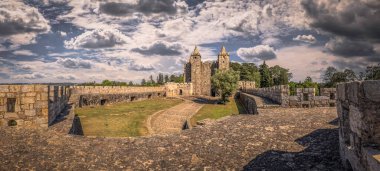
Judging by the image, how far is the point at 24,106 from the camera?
9.26 meters

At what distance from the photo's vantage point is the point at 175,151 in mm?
6957

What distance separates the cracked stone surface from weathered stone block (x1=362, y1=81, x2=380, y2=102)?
1937mm

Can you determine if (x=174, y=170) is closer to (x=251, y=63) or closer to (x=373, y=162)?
(x=373, y=162)

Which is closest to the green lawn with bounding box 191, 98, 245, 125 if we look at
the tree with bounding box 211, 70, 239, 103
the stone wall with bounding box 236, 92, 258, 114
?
the stone wall with bounding box 236, 92, 258, 114

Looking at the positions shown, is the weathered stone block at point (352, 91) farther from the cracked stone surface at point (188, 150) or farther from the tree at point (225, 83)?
the tree at point (225, 83)

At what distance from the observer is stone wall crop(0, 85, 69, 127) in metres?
9.09

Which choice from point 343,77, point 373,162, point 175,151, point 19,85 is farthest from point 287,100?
point 343,77

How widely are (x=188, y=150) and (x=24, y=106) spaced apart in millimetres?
6426

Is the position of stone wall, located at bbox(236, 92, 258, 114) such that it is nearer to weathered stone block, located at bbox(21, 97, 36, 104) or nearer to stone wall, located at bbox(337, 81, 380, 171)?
stone wall, located at bbox(337, 81, 380, 171)

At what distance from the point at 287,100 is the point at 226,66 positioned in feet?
147

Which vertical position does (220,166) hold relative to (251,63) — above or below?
below

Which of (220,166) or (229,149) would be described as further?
(229,149)

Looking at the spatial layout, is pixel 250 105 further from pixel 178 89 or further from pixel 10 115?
pixel 178 89

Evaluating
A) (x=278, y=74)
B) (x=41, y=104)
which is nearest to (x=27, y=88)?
(x=41, y=104)
